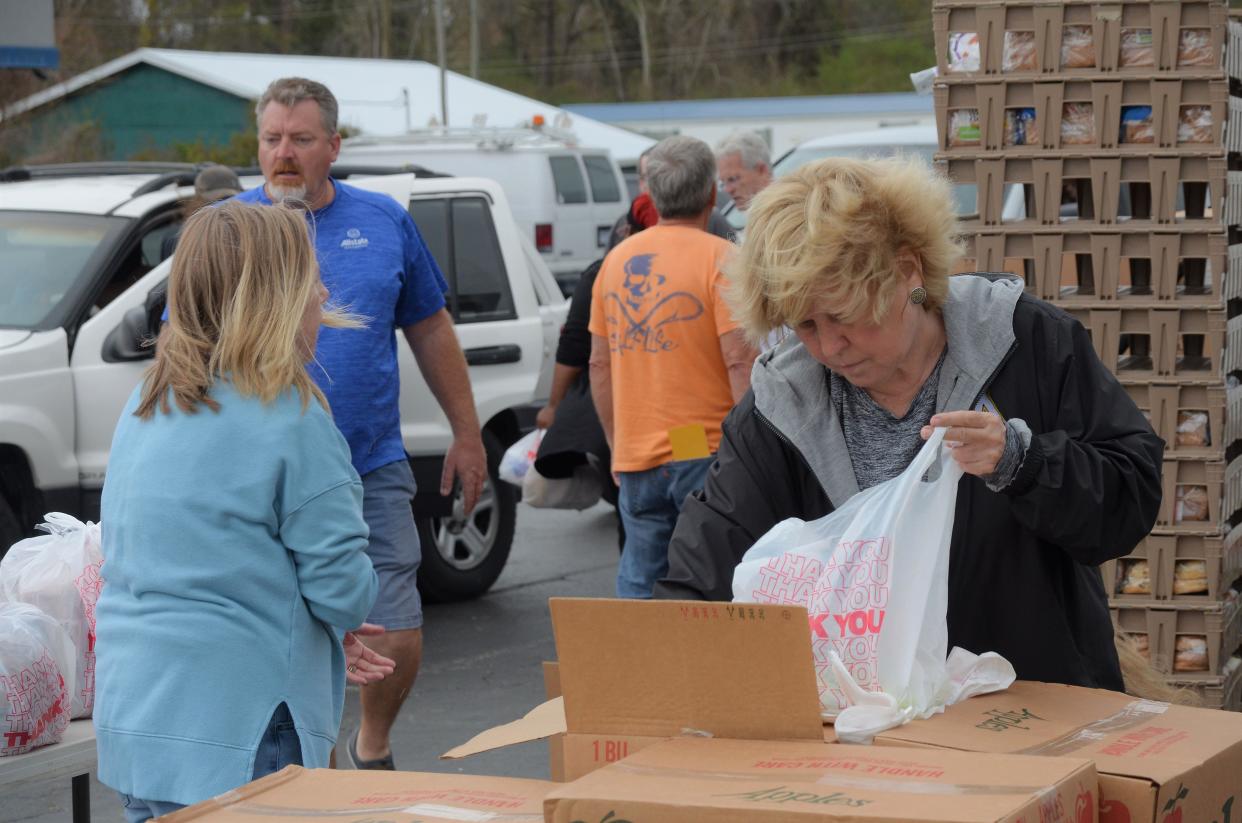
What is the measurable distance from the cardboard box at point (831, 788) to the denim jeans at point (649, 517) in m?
3.21

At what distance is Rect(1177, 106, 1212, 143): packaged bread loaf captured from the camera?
4797 millimetres

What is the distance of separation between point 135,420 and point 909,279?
1.45 m

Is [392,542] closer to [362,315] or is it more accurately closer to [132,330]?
[362,315]

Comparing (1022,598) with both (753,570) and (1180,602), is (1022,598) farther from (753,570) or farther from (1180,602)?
(1180,602)

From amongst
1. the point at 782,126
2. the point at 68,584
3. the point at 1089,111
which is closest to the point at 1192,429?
the point at 1089,111

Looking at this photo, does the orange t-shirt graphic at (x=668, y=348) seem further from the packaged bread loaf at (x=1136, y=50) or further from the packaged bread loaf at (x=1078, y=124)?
the packaged bread loaf at (x=1136, y=50)

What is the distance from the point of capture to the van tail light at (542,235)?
20125 millimetres

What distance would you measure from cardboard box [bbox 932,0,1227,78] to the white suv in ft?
9.26

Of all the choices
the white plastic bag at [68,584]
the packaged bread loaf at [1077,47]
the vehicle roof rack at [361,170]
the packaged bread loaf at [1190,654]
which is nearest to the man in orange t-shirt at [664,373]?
the packaged bread loaf at [1077,47]

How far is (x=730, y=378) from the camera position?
5.31 m

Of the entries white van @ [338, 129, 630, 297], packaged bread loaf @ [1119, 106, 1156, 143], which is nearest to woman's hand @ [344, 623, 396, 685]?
packaged bread loaf @ [1119, 106, 1156, 143]

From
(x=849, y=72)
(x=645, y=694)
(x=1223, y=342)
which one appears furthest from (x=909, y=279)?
(x=849, y=72)

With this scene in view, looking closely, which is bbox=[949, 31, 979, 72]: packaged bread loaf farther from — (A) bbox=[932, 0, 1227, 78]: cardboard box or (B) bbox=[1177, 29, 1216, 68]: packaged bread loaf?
(B) bbox=[1177, 29, 1216, 68]: packaged bread loaf

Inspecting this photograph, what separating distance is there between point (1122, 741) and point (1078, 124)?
3.19 meters
